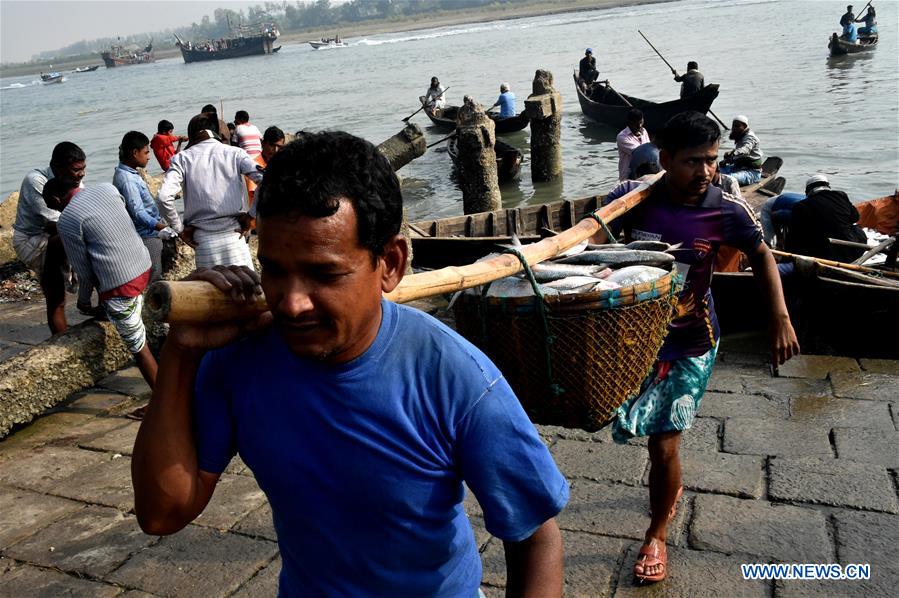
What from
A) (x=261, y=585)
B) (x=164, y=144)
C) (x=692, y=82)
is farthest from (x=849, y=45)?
(x=261, y=585)

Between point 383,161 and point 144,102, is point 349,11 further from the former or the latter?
point 383,161

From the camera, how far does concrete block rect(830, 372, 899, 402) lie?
16.5 feet

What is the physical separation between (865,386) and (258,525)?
3868 millimetres

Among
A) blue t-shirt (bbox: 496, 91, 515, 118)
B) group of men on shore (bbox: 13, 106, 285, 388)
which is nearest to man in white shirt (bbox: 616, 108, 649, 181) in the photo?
group of men on shore (bbox: 13, 106, 285, 388)

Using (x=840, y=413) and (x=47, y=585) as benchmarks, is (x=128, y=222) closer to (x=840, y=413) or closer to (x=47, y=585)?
(x=47, y=585)

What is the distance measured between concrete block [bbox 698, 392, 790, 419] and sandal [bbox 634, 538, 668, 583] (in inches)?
70.7

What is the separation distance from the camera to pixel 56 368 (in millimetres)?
5410

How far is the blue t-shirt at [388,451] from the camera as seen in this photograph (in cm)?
140

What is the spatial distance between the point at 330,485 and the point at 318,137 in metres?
0.61

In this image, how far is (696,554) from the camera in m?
3.42

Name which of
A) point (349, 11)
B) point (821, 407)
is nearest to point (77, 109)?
point (821, 407)

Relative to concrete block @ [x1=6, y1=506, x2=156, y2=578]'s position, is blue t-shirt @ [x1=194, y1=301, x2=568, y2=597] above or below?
above

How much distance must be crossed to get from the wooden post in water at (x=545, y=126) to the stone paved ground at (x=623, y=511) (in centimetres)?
1168

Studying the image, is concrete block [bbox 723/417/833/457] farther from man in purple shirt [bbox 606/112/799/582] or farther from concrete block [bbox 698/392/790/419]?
man in purple shirt [bbox 606/112/799/582]
